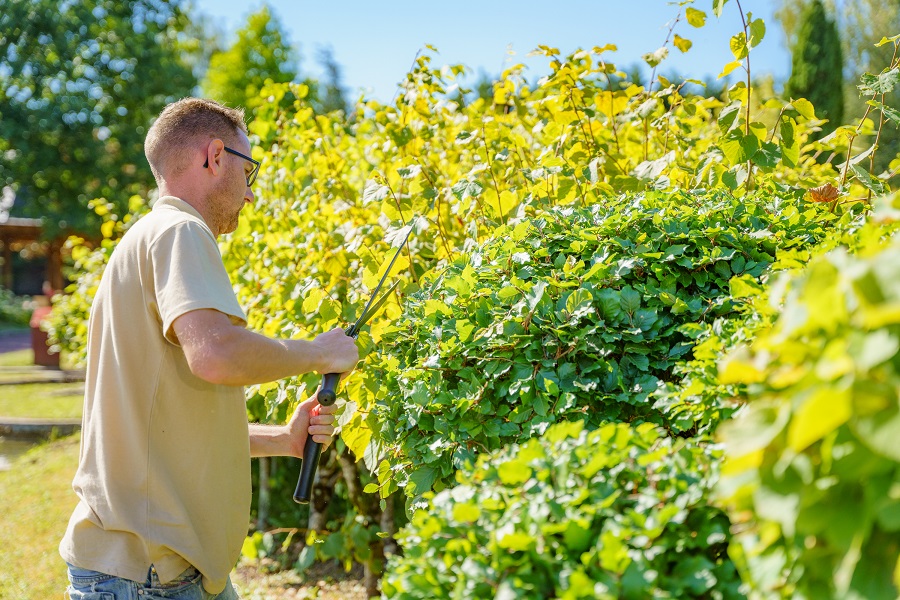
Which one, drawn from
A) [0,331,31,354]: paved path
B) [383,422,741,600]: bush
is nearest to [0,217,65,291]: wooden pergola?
[0,331,31,354]: paved path

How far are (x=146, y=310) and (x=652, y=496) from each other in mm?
1314

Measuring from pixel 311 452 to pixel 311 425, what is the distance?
0.08m

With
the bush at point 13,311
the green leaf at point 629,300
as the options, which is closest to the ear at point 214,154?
the green leaf at point 629,300

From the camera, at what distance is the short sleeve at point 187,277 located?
1819 millimetres

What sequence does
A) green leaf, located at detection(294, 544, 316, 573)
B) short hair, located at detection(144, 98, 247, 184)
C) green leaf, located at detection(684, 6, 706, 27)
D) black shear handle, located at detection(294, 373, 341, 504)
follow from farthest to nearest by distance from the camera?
green leaf, located at detection(294, 544, 316, 573)
green leaf, located at detection(684, 6, 706, 27)
short hair, located at detection(144, 98, 247, 184)
black shear handle, located at detection(294, 373, 341, 504)

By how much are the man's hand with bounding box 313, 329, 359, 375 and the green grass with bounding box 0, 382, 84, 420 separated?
8240mm

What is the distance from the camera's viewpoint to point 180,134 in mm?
2203

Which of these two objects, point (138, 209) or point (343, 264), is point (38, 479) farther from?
point (343, 264)

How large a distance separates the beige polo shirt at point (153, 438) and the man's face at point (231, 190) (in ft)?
0.67

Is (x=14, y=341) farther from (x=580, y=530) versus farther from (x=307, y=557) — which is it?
(x=580, y=530)

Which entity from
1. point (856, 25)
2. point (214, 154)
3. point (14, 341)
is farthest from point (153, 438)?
point (14, 341)

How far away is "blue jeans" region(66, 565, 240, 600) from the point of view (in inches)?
75.4

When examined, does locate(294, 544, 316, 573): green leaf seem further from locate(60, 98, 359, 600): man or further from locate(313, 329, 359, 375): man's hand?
locate(313, 329, 359, 375): man's hand

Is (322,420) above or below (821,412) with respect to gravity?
below
